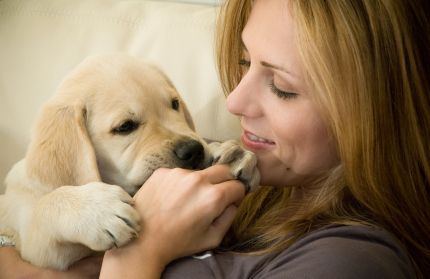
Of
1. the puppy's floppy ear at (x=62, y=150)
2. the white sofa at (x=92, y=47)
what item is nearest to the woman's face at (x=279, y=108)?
the puppy's floppy ear at (x=62, y=150)

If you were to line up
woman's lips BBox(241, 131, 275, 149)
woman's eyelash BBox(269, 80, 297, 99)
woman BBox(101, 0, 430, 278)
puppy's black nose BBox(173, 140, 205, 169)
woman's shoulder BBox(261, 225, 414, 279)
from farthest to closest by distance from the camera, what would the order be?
puppy's black nose BBox(173, 140, 205, 169) → woman's lips BBox(241, 131, 275, 149) → woman's eyelash BBox(269, 80, 297, 99) → woman BBox(101, 0, 430, 278) → woman's shoulder BBox(261, 225, 414, 279)

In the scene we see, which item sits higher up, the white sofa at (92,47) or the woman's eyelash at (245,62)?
the woman's eyelash at (245,62)

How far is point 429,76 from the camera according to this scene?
1065mm

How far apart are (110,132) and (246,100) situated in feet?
1.56

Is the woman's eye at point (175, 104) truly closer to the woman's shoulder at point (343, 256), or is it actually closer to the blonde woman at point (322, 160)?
the blonde woman at point (322, 160)

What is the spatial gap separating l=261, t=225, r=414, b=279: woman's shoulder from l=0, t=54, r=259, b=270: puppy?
26cm

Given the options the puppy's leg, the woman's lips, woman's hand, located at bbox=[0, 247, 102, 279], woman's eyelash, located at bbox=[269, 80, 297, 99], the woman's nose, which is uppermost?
woman's eyelash, located at bbox=[269, 80, 297, 99]

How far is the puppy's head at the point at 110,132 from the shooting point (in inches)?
53.2

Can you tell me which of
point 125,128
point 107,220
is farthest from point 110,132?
point 107,220

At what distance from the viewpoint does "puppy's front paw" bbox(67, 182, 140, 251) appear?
1.08 meters

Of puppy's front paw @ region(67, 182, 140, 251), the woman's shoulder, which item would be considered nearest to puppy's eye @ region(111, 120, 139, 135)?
puppy's front paw @ region(67, 182, 140, 251)

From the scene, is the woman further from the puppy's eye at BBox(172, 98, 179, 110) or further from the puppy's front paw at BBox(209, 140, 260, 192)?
the puppy's eye at BBox(172, 98, 179, 110)

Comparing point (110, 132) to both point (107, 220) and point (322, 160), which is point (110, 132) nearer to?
point (107, 220)

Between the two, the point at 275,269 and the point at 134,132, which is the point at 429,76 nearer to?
the point at 275,269
